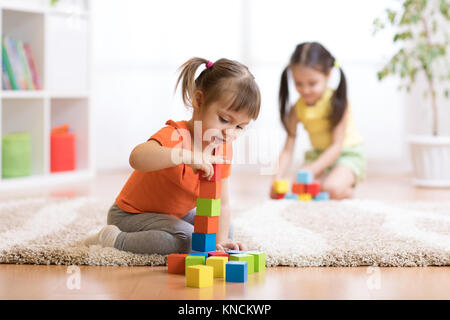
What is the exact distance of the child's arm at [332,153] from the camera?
92.8 inches

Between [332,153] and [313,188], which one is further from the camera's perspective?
[332,153]

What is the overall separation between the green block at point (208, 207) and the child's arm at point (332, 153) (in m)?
1.16

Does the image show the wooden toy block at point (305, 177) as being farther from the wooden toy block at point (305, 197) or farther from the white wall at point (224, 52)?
the white wall at point (224, 52)

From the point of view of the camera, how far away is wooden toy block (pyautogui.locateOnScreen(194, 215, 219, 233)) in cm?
124

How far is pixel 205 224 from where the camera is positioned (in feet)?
4.07

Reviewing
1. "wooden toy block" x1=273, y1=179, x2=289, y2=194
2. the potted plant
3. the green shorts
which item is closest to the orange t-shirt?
"wooden toy block" x1=273, y1=179, x2=289, y2=194

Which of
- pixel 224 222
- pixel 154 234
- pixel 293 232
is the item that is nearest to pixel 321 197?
pixel 293 232

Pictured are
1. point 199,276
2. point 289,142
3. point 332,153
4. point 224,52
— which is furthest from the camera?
point 224,52

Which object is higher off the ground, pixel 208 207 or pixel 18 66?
pixel 18 66

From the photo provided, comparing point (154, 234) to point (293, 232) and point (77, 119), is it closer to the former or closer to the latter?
point (293, 232)

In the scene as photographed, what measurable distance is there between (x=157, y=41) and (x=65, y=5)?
558mm

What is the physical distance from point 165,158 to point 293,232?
47 cm

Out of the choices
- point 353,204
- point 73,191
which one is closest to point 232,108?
point 353,204

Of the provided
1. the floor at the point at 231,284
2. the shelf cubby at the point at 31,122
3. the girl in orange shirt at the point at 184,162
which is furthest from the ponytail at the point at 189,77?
the shelf cubby at the point at 31,122
